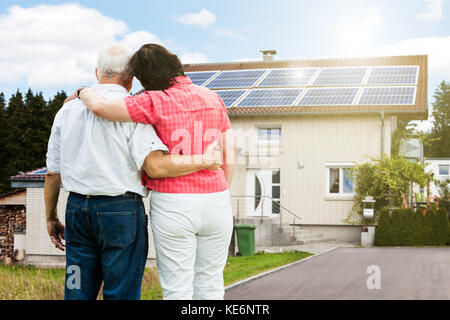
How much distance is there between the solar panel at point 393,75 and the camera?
2261cm

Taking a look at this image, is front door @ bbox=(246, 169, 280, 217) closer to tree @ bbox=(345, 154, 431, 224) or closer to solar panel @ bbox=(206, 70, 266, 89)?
tree @ bbox=(345, 154, 431, 224)

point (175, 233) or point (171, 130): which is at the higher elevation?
point (171, 130)

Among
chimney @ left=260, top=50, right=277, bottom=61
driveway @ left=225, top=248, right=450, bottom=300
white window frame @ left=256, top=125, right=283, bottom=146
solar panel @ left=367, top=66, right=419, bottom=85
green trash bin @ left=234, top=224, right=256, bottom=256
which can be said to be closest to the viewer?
driveway @ left=225, top=248, right=450, bottom=300

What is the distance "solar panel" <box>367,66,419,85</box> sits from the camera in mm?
22609

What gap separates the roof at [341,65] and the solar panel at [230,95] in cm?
44

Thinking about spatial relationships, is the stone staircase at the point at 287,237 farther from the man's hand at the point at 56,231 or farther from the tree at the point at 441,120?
the tree at the point at 441,120

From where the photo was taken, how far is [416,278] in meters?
A: 9.41

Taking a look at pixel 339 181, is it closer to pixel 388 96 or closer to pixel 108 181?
pixel 388 96

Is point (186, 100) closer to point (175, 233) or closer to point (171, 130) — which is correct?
point (171, 130)

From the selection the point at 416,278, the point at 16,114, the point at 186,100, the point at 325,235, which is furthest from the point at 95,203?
the point at 16,114

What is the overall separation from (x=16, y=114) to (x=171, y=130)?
34.9 meters

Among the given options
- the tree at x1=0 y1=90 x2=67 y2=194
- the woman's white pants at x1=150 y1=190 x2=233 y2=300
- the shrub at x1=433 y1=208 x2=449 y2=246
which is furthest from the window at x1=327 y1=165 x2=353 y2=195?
the woman's white pants at x1=150 y1=190 x2=233 y2=300

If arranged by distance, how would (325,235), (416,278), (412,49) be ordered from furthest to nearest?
(412,49) → (325,235) → (416,278)

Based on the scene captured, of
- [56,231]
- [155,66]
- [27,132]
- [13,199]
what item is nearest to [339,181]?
[13,199]
